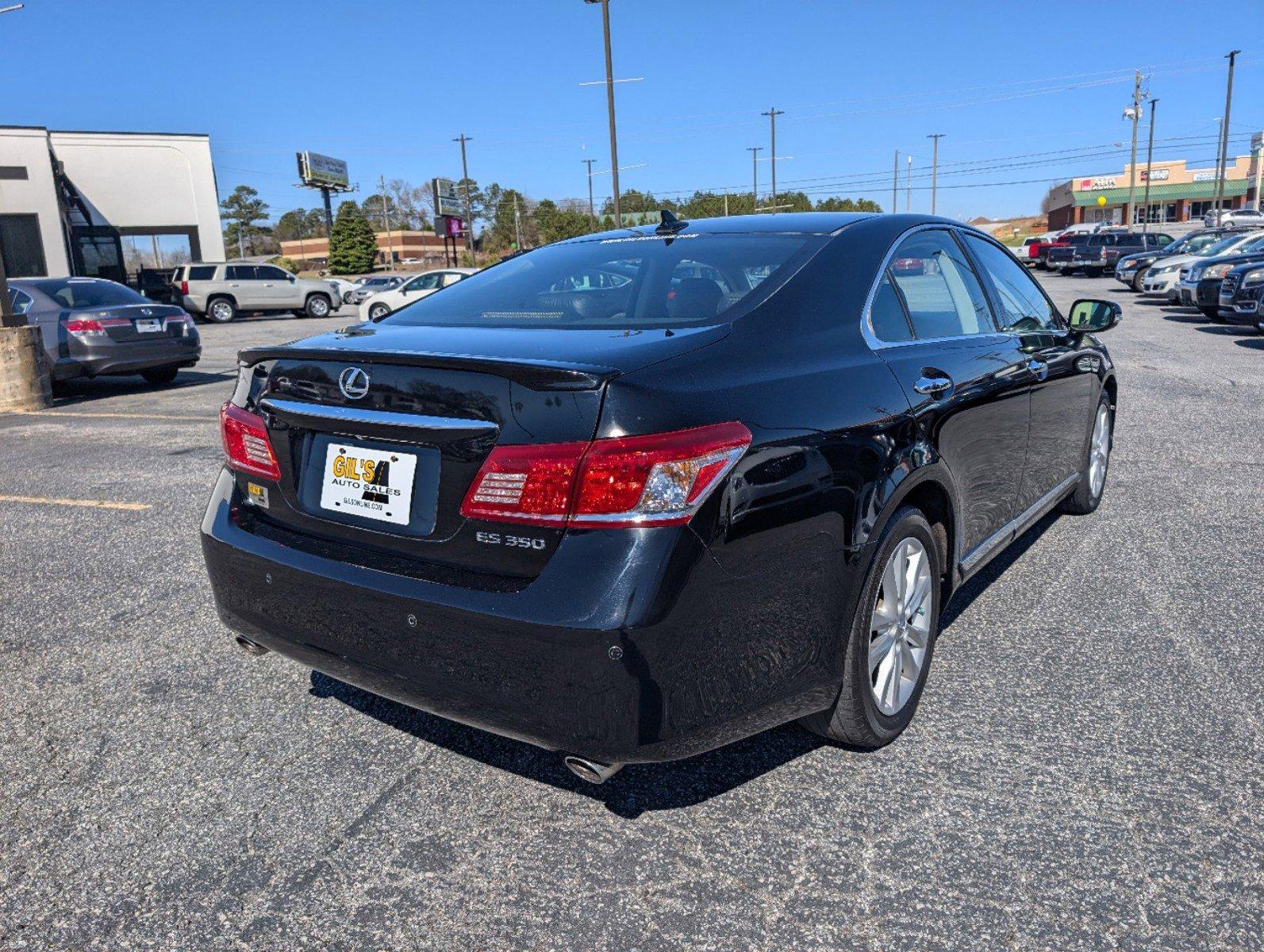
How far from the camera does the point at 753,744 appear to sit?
9.86ft

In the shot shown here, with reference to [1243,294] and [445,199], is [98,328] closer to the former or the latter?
[1243,294]

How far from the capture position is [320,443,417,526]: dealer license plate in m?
2.41

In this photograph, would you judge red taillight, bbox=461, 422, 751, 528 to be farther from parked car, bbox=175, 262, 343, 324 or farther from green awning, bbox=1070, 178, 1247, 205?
green awning, bbox=1070, 178, 1247, 205

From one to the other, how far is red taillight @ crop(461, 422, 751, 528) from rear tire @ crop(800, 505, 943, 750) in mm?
726

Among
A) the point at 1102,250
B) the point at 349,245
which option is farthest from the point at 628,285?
the point at 349,245

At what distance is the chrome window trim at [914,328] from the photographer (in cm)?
295

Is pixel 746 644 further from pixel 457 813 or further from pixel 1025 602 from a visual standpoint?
pixel 1025 602

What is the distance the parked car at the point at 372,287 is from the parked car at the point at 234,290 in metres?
1.80

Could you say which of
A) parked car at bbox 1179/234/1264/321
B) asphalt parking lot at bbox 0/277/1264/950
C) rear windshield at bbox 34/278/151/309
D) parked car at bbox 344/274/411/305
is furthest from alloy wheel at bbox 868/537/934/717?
parked car at bbox 344/274/411/305

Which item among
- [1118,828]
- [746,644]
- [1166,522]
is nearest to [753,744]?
[746,644]

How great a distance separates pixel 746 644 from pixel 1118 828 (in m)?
1.09

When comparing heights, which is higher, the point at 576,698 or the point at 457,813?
the point at 576,698

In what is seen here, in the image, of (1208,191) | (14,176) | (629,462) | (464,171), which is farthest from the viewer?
(1208,191)

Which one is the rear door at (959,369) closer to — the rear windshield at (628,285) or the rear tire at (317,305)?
the rear windshield at (628,285)
